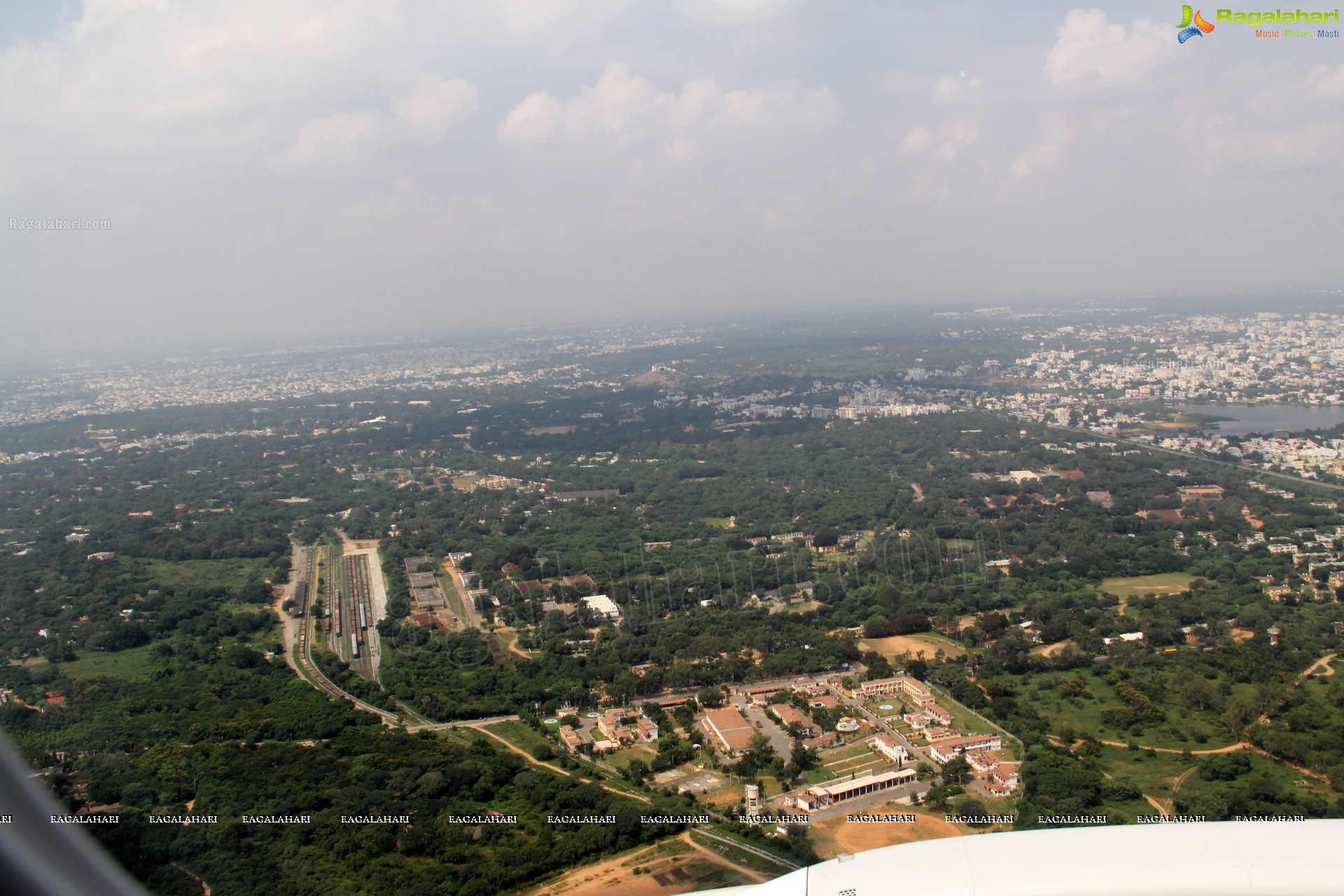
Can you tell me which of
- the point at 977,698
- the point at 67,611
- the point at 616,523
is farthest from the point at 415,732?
the point at 616,523

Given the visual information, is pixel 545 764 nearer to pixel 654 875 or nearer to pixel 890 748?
pixel 654 875

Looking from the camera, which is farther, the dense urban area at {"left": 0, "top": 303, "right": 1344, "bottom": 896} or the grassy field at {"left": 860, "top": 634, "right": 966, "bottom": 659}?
the grassy field at {"left": 860, "top": 634, "right": 966, "bottom": 659}

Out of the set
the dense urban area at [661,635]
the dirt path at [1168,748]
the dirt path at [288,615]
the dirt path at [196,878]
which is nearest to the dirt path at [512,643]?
the dense urban area at [661,635]

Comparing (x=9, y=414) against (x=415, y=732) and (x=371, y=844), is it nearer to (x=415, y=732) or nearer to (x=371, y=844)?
(x=415, y=732)

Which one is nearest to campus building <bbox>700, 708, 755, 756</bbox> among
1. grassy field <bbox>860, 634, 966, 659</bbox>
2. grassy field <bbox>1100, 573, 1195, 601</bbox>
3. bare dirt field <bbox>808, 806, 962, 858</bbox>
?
bare dirt field <bbox>808, 806, 962, 858</bbox>

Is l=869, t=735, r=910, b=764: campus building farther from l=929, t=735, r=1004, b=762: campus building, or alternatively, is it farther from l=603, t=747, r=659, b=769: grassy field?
l=603, t=747, r=659, b=769: grassy field
